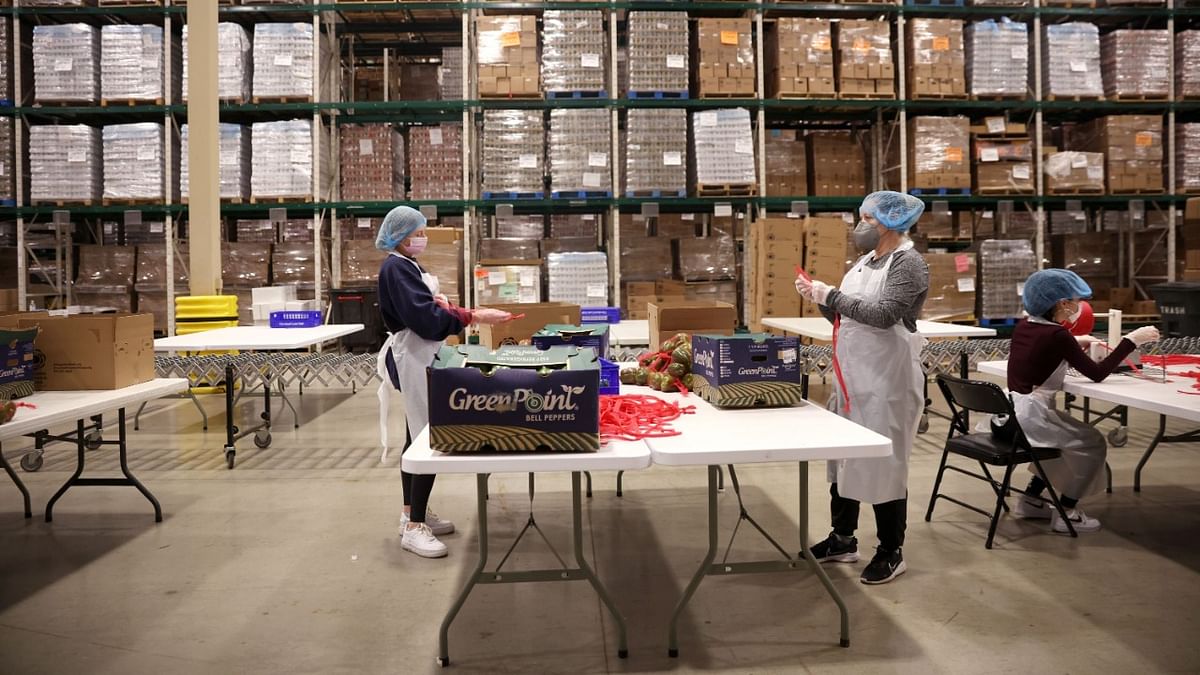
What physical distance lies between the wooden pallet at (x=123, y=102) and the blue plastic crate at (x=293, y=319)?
4.08 meters

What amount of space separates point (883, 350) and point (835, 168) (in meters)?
7.84

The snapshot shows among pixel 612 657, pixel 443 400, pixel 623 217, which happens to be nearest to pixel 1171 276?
pixel 623 217

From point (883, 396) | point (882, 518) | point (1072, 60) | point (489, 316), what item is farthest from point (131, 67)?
point (1072, 60)

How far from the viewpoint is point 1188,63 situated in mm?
10875

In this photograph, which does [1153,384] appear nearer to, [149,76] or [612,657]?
[612,657]

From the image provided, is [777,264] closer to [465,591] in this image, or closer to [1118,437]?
[1118,437]

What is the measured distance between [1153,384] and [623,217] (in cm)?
791

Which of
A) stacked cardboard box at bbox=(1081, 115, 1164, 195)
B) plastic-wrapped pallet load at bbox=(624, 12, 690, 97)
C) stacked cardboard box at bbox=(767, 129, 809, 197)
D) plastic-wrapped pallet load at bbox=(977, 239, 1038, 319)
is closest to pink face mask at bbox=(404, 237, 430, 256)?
plastic-wrapped pallet load at bbox=(624, 12, 690, 97)

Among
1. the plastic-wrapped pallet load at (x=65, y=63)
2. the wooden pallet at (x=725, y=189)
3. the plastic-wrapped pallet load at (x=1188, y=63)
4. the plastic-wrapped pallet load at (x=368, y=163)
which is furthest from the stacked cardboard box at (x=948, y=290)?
the plastic-wrapped pallet load at (x=65, y=63)

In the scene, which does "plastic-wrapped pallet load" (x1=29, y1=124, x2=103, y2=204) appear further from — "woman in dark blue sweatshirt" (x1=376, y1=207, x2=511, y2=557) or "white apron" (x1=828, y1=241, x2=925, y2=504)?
"white apron" (x1=828, y1=241, x2=925, y2=504)

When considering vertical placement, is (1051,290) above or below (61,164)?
below

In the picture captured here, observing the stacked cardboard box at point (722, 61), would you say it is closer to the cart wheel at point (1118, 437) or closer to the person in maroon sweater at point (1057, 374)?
the cart wheel at point (1118, 437)

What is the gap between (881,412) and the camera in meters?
3.68

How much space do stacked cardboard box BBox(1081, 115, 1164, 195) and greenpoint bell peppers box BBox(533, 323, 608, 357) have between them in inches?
373
